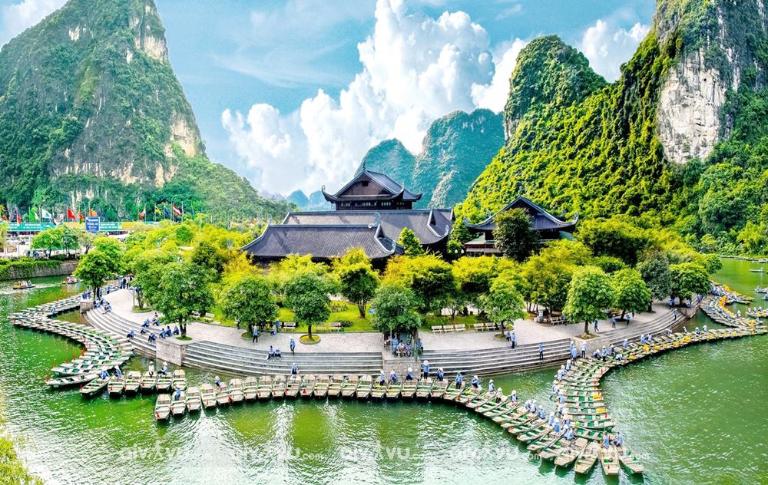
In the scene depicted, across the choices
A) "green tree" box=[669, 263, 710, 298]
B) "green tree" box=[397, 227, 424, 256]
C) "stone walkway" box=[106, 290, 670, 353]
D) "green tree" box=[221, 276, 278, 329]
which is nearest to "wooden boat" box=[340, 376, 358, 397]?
"stone walkway" box=[106, 290, 670, 353]

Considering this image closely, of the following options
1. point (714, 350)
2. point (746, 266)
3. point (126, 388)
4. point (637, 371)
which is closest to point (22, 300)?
point (126, 388)

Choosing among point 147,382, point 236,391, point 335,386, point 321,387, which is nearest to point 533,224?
point 335,386

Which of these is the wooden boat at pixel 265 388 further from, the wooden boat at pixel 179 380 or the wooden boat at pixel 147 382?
the wooden boat at pixel 147 382

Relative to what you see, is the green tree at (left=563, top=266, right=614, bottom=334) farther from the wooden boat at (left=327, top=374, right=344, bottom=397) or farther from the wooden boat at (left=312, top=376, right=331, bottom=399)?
the wooden boat at (left=312, top=376, right=331, bottom=399)

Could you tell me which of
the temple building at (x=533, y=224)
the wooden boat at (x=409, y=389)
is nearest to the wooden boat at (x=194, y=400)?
the wooden boat at (x=409, y=389)

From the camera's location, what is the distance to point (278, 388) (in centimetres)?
2802

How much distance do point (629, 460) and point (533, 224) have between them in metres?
37.4

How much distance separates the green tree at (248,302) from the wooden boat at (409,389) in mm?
10175

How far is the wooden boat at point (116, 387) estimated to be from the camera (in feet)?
92.4

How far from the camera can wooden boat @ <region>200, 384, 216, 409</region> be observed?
26583 millimetres

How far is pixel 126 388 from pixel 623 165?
120849 millimetres

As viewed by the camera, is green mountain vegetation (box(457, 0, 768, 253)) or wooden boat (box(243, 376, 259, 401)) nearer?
wooden boat (box(243, 376, 259, 401))

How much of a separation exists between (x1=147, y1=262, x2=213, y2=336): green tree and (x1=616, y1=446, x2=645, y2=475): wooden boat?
24477 millimetres

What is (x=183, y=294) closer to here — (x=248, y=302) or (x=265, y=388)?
(x=248, y=302)
